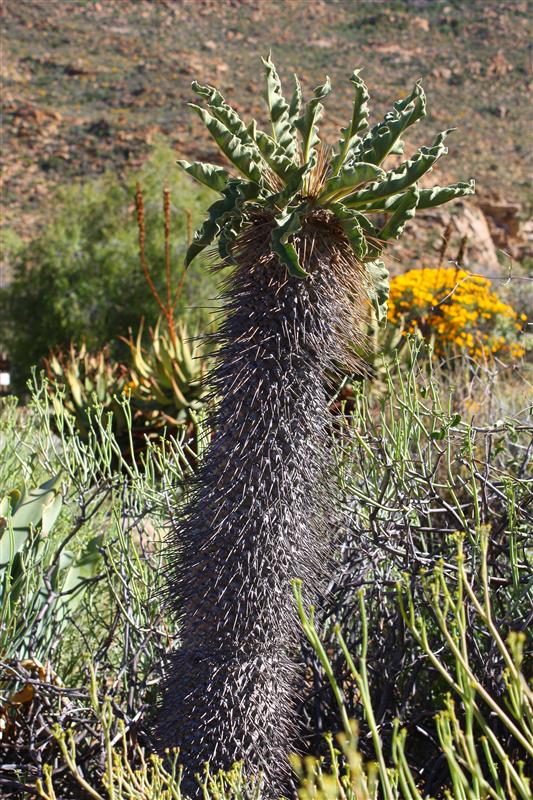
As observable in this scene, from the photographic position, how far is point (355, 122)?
6.82 ft

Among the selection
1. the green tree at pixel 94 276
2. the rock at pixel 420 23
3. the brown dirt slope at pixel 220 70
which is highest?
the rock at pixel 420 23

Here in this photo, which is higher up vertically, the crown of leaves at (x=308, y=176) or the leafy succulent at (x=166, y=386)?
the crown of leaves at (x=308, y=176)

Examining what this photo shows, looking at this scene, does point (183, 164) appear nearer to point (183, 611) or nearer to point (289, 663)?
point (183, 611)

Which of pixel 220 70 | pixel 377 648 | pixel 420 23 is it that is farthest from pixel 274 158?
pixel 420 23

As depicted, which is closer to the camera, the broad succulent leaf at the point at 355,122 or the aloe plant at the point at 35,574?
the broad succulent leaf at the point at 355,122

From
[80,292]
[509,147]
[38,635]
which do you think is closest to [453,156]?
[509,147]

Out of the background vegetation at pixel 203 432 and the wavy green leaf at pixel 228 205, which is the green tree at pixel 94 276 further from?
the wavy green leaf at pixel 228 205

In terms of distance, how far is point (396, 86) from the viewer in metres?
32.5

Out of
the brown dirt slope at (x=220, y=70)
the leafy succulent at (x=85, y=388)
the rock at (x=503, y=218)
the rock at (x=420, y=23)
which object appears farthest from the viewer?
the rock at (x=420, y=23)

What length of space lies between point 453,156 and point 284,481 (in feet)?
98.3

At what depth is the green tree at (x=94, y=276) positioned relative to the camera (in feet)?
42.0

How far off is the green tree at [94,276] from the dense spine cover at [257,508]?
31.5ft

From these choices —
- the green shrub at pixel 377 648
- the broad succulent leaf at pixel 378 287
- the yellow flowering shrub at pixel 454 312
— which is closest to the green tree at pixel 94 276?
the yellow flowering shrub at pixel 454 312

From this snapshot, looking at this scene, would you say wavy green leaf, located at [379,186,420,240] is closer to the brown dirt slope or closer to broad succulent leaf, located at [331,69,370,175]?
broad succulent leaf, located at [331,69,370,175]
